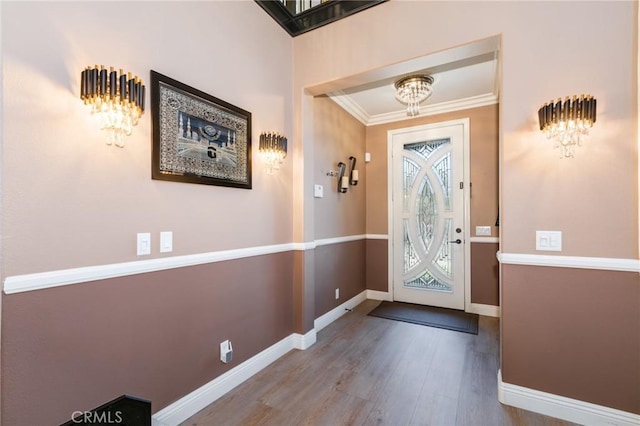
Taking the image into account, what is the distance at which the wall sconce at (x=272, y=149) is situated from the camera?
7.91ft

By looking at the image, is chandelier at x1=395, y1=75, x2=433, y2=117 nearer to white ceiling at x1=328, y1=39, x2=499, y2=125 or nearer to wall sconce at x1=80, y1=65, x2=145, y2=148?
white ceiling at x1=328, y1=39, x2=499, y2=125

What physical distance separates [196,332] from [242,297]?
425mm

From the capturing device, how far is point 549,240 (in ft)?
6.21

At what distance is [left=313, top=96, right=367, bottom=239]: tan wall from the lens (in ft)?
11.0

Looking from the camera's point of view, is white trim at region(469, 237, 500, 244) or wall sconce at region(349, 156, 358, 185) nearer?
white trim at region(469, 237, 500, 244)

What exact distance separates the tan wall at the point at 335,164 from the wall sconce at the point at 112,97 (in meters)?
2.00

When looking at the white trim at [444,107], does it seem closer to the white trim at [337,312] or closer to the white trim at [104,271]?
the white trim at [337,312]

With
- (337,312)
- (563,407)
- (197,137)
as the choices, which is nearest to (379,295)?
(337,312)

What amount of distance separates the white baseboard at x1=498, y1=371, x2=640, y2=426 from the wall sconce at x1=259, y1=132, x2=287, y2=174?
2.32m

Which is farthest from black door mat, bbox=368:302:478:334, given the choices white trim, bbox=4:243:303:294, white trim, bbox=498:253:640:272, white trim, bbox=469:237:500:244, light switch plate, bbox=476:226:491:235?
white trim, bbox=4:243:303:294

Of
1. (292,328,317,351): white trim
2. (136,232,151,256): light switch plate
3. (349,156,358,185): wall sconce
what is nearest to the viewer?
(136,232,151,256): light switch plate

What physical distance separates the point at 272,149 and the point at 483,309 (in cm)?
330

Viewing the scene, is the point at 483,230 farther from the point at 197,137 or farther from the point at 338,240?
the point at 197,137

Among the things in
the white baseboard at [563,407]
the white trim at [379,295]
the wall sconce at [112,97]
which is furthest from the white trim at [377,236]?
the wall sconce at [112,97]
